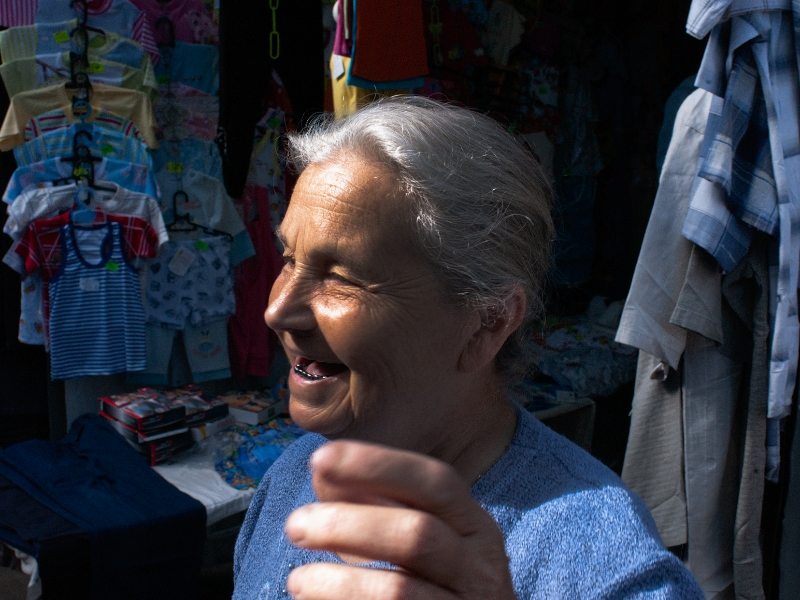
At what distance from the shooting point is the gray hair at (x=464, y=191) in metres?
1.02

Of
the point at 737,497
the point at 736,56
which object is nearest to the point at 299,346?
the point at 736,56

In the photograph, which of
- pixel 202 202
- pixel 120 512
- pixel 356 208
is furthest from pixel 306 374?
pixel 202 202

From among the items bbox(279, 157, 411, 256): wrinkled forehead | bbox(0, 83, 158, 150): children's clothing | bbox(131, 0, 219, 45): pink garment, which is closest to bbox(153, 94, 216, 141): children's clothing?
bbox(0, 83, 158, 150): children's clothing

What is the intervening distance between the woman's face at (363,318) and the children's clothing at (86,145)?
2.87 meters

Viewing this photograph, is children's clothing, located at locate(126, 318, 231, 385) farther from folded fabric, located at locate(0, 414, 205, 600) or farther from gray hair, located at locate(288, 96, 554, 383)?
gray hair, located at locate(288, 96, 554, 383)

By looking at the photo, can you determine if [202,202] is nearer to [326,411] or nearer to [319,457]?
[326,411]

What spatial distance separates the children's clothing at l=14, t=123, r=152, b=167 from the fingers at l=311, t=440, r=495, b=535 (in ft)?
11.2

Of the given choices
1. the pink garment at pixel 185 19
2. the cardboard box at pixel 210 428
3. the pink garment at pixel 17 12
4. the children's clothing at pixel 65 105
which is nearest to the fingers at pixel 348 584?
the cardboard box at pixel 210 428

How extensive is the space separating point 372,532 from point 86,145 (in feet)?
11.5

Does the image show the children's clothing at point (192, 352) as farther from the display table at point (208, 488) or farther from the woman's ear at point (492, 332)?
the woman's ear at point (492, 332)

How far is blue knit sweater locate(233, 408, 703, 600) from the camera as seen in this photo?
90 cm

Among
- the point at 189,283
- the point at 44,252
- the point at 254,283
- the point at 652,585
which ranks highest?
the point at 652,585

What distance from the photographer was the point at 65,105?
11.1 feet

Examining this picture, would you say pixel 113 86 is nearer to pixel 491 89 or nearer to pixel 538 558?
pixel 491 89
